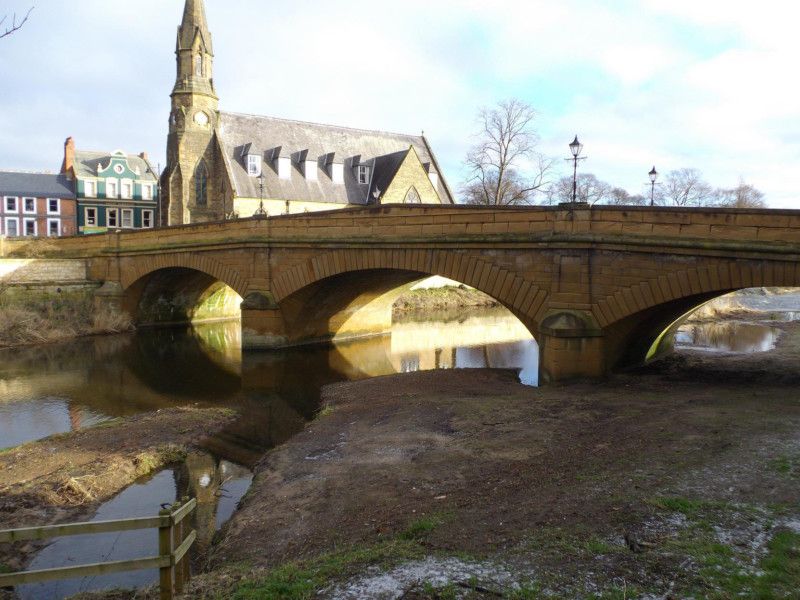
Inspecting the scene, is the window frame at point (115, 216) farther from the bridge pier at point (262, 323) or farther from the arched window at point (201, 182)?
the bridge pier at point (262, 323)

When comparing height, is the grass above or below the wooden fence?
below

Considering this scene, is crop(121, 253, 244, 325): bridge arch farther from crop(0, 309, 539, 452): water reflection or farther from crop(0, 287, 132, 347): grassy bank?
crop(0, 309, 539, 452): water reflection

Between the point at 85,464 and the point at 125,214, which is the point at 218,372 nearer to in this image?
the point at 85,464

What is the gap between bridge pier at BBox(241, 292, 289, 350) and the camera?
2141cm

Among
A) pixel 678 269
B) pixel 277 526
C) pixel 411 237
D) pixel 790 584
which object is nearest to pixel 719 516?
pixel 790 584

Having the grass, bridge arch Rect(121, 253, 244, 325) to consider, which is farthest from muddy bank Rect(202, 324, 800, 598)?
bridge arch Rect(121, 253, 244, 325)

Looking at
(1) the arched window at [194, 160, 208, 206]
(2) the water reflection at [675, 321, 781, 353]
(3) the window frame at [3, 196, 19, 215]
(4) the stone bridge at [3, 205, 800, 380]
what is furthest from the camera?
(3) the window frame at [3, 196, 19, 215]

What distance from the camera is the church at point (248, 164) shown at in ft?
126

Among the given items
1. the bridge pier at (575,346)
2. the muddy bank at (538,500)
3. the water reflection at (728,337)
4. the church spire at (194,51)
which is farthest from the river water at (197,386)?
the church spire at (194,51)

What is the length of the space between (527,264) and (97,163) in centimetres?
4945

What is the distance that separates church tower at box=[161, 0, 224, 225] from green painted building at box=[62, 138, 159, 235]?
53.0 feet

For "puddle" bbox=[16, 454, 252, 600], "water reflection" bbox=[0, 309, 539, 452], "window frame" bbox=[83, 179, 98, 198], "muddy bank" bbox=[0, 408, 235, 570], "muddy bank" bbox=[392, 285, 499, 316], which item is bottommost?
"puddle" bbox=[16, 454, 252, 600]

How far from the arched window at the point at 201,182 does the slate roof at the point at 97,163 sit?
19.0 meters

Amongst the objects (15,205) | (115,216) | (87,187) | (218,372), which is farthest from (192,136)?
(218,372)
